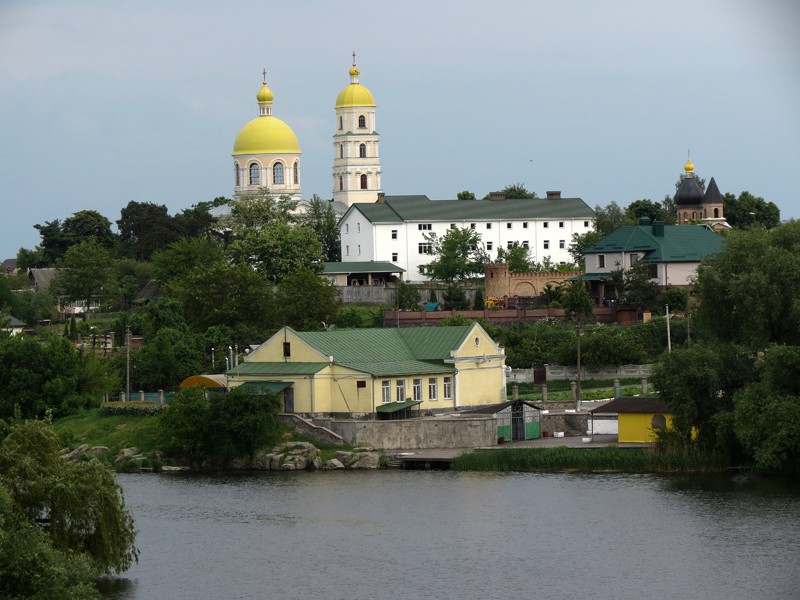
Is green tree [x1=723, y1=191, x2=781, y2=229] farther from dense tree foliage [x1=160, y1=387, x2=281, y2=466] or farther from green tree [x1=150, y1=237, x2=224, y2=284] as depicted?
dense tree foliage [x1=160, y1=387, x2=281, y2=466]

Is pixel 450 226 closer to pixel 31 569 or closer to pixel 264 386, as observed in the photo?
pixel 264 386

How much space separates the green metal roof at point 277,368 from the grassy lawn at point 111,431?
3.32 m

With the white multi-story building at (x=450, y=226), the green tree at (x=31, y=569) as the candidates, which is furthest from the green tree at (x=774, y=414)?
the white multi-story building at (x=450, y=226)

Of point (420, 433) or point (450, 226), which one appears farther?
point (450, 226)

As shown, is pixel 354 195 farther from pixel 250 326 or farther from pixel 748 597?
pixel 748 597

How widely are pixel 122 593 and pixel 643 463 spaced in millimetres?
19260

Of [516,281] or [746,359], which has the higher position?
[516,281]

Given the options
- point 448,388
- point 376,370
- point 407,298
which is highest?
point 407,298

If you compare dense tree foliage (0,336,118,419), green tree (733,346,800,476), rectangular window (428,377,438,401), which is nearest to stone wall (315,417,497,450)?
rectangular window (428,377,438,401)

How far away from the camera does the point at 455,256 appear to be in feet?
359

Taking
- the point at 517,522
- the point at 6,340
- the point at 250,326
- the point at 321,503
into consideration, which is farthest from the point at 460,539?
the point at 250,326

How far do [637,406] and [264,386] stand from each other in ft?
41.4

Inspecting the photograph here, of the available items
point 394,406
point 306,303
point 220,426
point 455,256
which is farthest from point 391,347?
point 455,256

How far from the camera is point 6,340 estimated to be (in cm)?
7381
